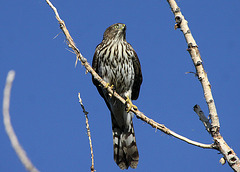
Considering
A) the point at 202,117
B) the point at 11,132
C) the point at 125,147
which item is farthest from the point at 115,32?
the point at 11,132

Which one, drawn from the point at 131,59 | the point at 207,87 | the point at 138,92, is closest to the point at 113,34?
the point at 131,59

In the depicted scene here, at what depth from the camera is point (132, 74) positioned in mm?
6242

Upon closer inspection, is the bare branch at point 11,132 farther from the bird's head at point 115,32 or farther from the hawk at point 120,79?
the bird's head at point 115,32

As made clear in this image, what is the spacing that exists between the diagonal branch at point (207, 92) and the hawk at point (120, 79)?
8.64ft

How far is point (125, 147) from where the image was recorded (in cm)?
639

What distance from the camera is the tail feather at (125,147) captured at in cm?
609

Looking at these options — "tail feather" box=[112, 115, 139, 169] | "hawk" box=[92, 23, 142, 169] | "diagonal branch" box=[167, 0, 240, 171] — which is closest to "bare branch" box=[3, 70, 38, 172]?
"diagonal branch" box=[167, 0, 240, 171]

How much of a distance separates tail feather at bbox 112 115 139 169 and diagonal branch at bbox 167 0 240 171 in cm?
305

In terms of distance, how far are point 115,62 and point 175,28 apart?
266 centimetres

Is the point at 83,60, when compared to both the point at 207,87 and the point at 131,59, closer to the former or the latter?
the point at 207,87

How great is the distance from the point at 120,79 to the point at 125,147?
1.36 m

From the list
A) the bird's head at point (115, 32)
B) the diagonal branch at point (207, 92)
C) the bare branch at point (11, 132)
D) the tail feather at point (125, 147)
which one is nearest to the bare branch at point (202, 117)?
the diagonal branch at point (207, 92)

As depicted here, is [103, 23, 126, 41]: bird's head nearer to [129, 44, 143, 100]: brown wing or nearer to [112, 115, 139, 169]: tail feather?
[129, 44, 143, 100]: brown wing

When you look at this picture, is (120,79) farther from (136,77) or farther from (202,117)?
(202,117)
